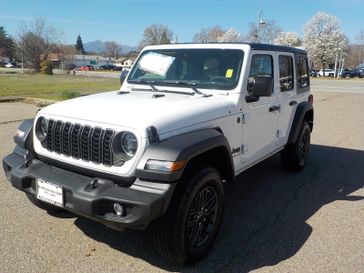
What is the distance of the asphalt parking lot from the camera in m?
3.50

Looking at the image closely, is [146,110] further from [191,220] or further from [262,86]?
[262,86]

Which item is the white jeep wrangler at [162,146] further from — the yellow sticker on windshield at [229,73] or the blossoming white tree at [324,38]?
the blossoming white tree at [324,38]

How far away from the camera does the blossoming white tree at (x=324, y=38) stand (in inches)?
2692

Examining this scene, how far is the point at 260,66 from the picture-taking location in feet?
15.8

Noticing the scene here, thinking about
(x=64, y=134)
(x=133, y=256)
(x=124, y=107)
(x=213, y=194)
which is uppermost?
(x=124, y=107)

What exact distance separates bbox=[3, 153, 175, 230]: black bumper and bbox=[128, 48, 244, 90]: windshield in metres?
1.74

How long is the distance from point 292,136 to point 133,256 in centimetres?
318

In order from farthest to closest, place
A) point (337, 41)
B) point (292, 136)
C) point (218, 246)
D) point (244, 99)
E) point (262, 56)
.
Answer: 1. point (337, 41)
2. point (292, 136)
3. point (262, 56)
4. point (244, 99)
5. point (218, 246)

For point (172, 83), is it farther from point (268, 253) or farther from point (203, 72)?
point (268, 253)

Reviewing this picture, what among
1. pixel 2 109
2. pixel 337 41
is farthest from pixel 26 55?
pixel 337 41

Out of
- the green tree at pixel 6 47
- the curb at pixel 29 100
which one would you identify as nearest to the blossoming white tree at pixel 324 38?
the curb at pixel 29 100

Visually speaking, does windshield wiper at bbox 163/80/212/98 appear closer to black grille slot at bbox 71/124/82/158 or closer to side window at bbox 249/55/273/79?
side window at bbox 249/55/273/79

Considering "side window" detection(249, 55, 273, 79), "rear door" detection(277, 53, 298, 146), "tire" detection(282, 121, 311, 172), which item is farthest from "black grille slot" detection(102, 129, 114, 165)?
"tire" detection(282, 121, 311, 172)

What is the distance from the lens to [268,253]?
3.74 metres
